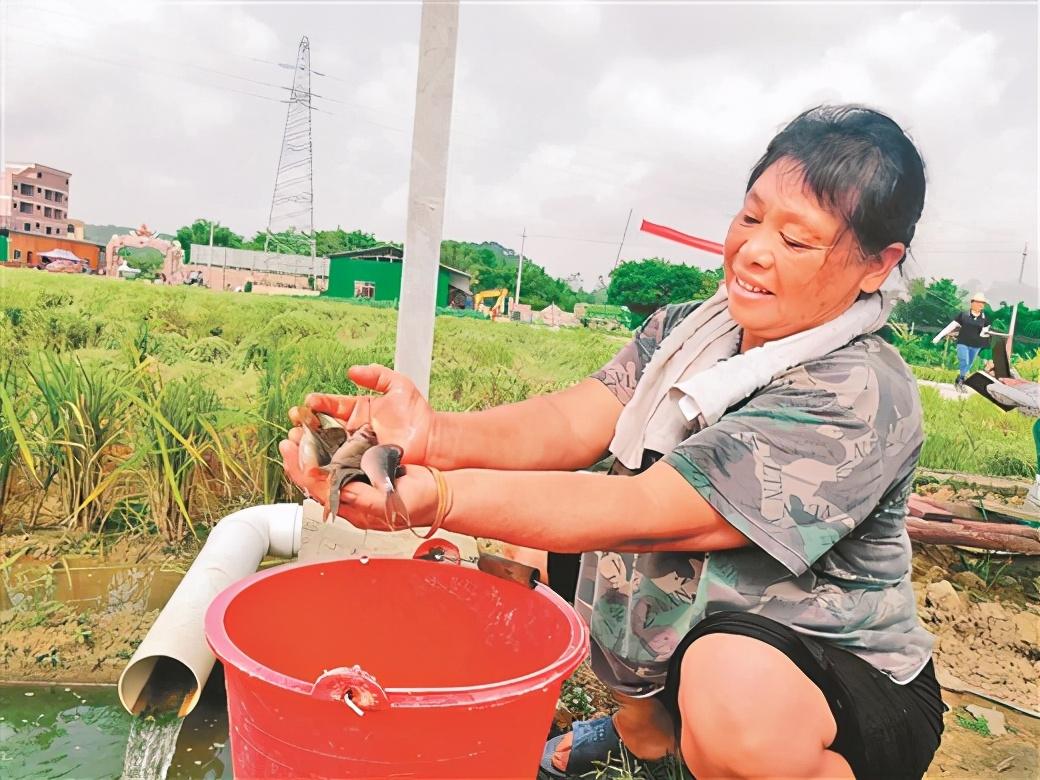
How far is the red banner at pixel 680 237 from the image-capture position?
3629 millimetres

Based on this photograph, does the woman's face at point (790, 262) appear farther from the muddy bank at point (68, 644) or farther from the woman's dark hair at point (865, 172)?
the muddy bank at point (68, 644)

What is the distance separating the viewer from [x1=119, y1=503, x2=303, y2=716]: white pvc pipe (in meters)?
1.76

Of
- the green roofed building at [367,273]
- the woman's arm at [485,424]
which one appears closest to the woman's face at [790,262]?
the woman's arm at [485,424]

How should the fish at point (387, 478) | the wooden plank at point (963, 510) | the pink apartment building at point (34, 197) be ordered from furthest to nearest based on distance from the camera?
the pink apartment building at point (34, 197)
the wooden plank at point (963, 510)
the fish at point (387, 478)

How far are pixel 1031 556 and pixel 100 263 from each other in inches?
333

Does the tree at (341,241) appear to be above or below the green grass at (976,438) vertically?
above

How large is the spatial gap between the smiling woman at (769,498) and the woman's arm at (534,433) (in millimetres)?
14

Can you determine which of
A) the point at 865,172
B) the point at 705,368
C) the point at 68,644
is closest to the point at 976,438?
the point at 705,368

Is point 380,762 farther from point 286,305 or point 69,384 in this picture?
point 286,305

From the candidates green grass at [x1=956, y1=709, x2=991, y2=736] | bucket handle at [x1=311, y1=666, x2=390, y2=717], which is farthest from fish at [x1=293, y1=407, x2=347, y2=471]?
green grass at [x1=956, y1=709, x2=991, y2=736]

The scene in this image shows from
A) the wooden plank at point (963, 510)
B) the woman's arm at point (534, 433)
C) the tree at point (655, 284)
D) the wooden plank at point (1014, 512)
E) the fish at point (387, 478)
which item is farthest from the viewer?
the tree at point (655, 284)

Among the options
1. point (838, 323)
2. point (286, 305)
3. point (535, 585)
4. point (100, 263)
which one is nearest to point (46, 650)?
point (535, 585)

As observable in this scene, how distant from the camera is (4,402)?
254 cm

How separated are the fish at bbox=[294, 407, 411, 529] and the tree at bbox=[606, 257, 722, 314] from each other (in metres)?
4.18
